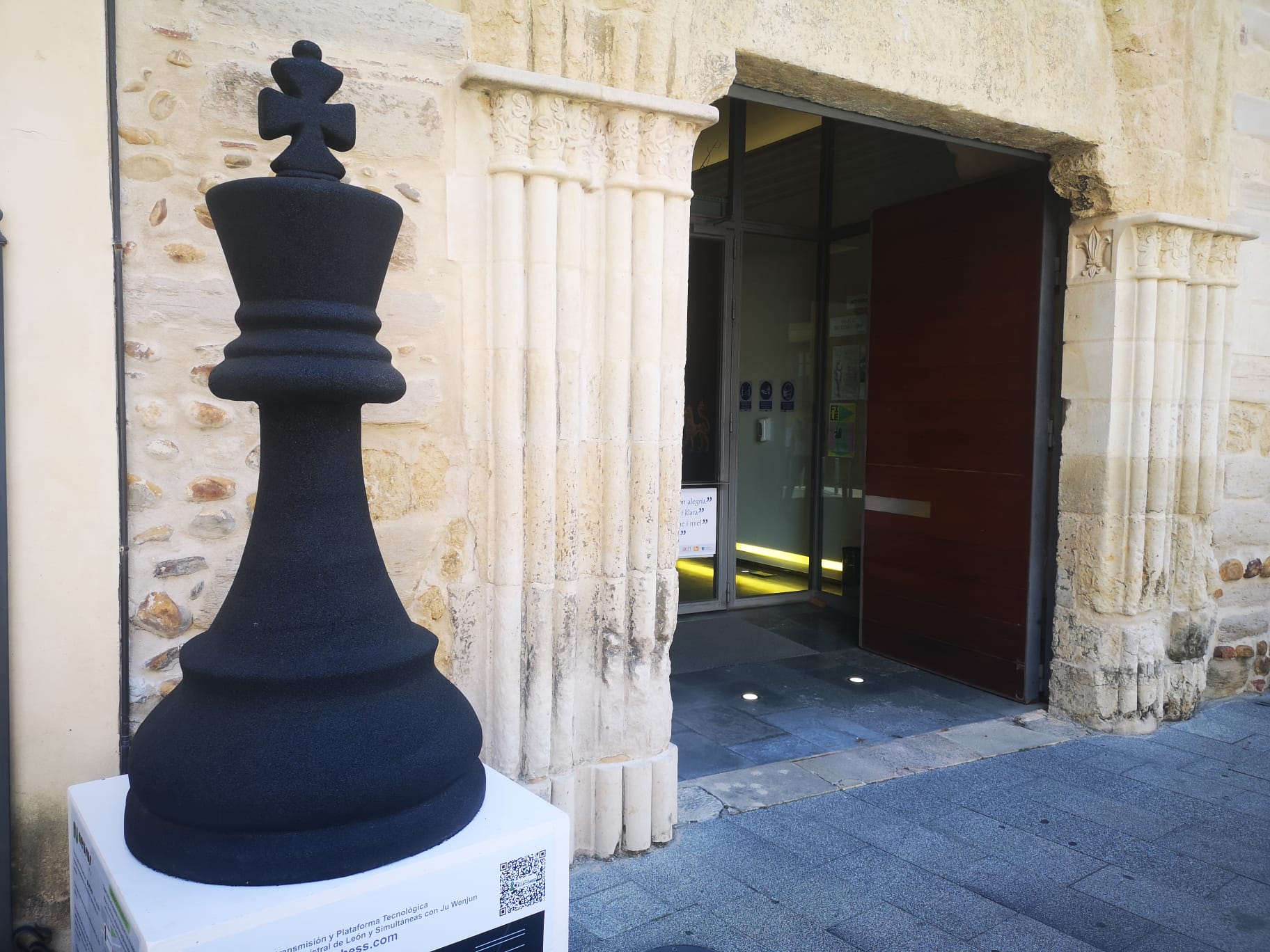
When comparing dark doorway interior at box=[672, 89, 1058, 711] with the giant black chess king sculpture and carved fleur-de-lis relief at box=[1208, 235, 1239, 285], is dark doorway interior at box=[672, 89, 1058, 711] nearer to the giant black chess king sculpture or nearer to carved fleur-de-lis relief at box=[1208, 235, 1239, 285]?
carved fleur-de-lis relief at box=[1208, 235, 1239, 285]

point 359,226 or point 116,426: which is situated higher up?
point 359,226

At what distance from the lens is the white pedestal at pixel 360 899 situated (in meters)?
1.11

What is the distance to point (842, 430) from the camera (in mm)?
6129

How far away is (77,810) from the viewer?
1400mm

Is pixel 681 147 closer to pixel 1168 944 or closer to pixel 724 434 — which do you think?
pixel 1168 944

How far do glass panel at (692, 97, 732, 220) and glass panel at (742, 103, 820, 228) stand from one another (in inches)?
15.6

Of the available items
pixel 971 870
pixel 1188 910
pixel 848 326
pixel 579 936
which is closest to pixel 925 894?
pixel 971 870

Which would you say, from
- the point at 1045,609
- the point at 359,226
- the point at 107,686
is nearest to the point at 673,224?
the point at 359,226

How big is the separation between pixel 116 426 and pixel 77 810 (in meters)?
0.89

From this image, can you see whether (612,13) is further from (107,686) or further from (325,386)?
(107,686)

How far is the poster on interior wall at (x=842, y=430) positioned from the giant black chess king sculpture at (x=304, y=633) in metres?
5.08

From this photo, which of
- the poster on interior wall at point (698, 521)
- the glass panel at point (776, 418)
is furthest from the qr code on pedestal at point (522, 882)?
the glass panel at point (776, 418)

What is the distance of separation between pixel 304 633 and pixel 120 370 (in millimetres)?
1093

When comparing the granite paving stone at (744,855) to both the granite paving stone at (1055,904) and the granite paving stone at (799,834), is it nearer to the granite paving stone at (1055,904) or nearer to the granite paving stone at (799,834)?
the granite paving stone at (799,834)
